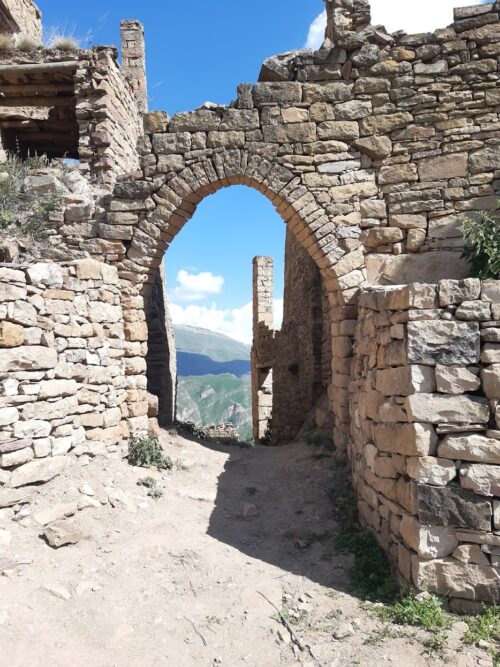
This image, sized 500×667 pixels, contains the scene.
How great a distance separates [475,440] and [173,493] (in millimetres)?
3445

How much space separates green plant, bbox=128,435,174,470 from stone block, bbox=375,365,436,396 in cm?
331

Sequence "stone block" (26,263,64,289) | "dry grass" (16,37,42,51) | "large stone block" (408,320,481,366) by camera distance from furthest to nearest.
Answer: "dry grass" (16,37,42,51) → "stone block" (26,263,64,289) → "large stone block" (408,320,481,366)

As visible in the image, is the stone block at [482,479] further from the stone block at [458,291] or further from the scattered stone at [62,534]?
the scattered stone at [62,534]

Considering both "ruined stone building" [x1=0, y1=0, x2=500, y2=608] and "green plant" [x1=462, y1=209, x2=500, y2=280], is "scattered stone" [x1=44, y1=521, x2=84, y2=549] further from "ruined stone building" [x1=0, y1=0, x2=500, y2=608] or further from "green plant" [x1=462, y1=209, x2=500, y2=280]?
"green plant" [x1=462, y1=209, x2=500, y2=280]

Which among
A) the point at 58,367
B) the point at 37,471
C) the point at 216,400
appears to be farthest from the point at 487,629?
the point at 216,400

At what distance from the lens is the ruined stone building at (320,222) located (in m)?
4.10

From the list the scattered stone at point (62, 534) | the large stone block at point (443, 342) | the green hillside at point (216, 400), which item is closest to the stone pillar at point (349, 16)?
the large stone block at point (443, 342)

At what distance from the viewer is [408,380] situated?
3.48 meters

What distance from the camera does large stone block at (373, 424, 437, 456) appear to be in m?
3.36

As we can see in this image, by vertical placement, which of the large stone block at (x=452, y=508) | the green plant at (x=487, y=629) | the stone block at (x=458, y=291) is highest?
the stone block at (x=458, y=291)

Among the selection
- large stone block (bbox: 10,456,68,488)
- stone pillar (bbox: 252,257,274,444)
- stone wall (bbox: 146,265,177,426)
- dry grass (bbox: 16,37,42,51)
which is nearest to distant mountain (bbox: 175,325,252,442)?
stone pillar (bbox: 252,257,274,444)

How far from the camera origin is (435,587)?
129 inches

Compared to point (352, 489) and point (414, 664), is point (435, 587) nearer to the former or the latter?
point (414, 664)

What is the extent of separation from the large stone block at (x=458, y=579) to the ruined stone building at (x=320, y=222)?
0.27 m
